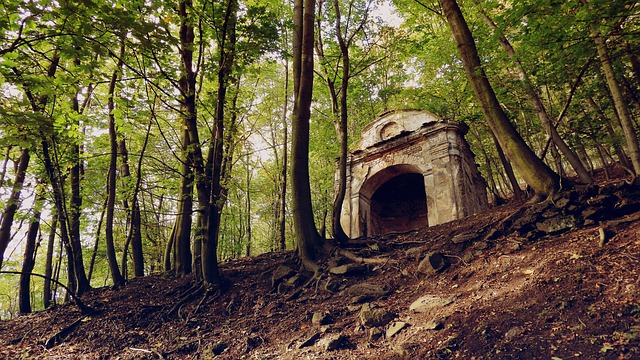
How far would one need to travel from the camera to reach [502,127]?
17.4 feet

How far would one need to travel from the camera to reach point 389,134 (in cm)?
1306

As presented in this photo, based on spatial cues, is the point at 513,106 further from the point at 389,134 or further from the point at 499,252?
the point at 499,252

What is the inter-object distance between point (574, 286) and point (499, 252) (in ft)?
4.80

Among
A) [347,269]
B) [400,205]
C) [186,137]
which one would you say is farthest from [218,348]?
[400,205]

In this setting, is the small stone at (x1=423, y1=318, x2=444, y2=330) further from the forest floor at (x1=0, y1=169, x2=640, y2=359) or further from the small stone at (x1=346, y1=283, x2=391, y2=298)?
the small stone at (x1=346, y1=283, x2=391, y2=298)

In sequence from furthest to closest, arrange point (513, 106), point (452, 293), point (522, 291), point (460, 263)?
point (513, 106) < point (460, 263) < point (452, 293) < point (522, 291)

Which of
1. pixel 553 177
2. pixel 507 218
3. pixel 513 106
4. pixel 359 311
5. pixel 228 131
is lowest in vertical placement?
pixel 359 311

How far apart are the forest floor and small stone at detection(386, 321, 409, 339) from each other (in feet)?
0.05

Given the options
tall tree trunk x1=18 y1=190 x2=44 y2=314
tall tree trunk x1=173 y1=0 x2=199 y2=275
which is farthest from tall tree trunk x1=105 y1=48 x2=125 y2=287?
tall tree trunk x1=18 y1=190 x2=44 y2=314

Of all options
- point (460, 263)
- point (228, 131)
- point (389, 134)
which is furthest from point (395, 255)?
point (389, 134)

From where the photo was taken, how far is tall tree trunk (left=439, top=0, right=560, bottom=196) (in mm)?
5129

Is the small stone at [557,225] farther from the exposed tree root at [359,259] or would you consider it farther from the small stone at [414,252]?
the exposed tree root at [359,259]

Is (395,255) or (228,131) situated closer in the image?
(395,255)

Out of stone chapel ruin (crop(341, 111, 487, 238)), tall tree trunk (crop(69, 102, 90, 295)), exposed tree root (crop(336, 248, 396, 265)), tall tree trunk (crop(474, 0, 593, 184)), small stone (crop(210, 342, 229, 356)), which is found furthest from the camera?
stone chapel ruin (crop(341, 111, 487, 238))
